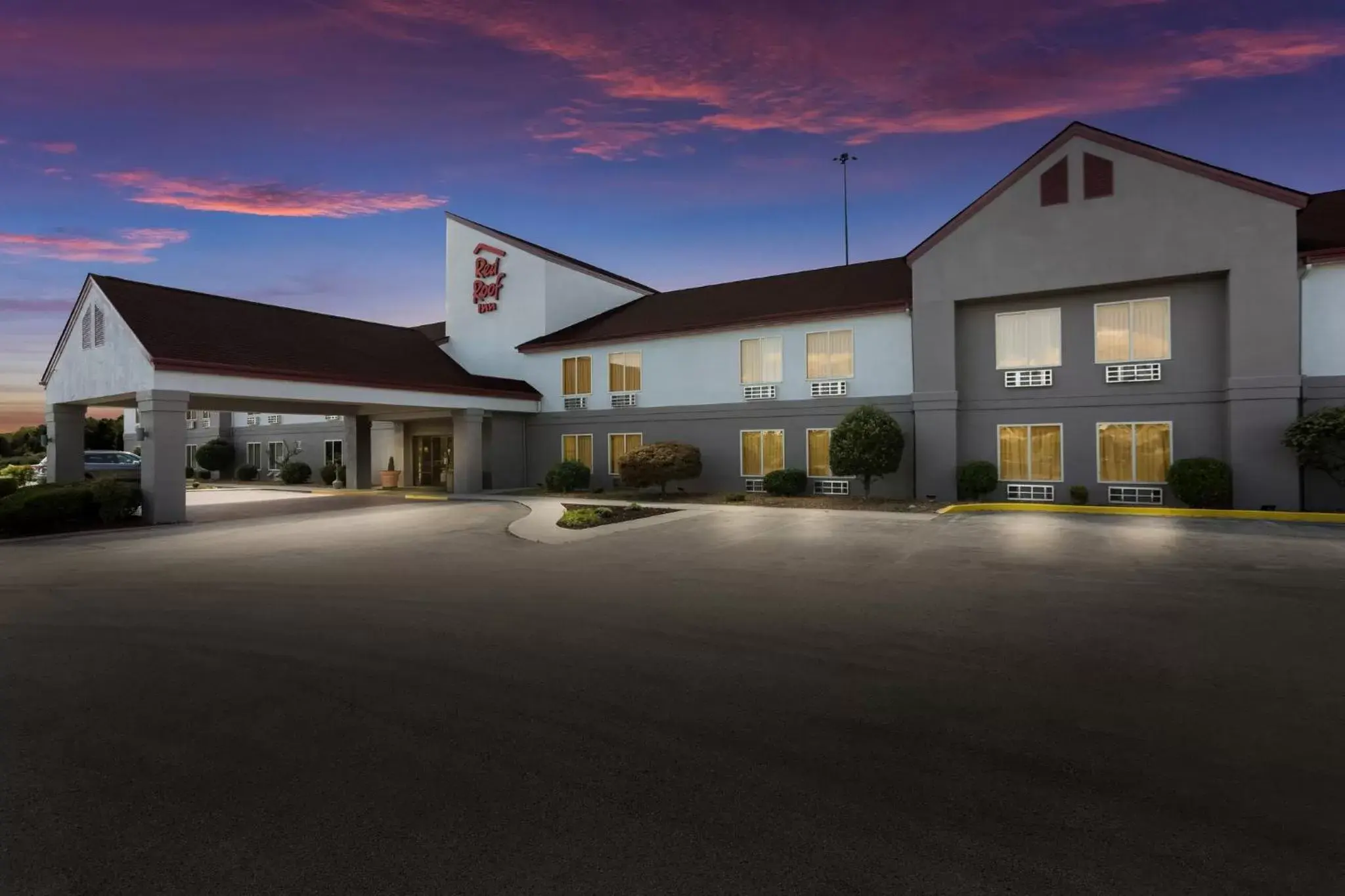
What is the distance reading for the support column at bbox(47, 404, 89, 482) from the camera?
22078 millimetres

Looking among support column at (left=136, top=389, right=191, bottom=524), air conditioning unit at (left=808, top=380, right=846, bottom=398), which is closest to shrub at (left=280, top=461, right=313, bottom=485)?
support column at (left=136, top=389, right=191, bottom=524)

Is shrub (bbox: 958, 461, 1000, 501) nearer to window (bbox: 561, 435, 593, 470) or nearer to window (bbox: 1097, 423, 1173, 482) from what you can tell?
window (bbox: 1097, 423, 1173, 482)

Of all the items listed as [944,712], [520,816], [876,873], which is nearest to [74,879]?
[520,816]

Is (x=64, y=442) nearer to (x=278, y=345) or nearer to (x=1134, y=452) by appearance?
(x=278, y=345)

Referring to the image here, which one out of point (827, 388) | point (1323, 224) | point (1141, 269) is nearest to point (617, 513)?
point (827, 388)

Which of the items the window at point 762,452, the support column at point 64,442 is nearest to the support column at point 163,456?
the support column at point 64,442

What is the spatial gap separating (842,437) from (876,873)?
1805 cm

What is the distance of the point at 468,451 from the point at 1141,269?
22939 millimetres

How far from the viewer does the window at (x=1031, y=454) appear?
19781 mm

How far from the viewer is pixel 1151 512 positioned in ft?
56.7

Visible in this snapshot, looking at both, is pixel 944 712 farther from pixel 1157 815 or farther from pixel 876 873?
pixel 876 873

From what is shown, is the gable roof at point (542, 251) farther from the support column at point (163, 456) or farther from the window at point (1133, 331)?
the window at point (1133, 331)

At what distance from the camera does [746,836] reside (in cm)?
338

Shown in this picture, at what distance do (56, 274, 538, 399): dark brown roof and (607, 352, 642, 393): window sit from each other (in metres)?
3.86
